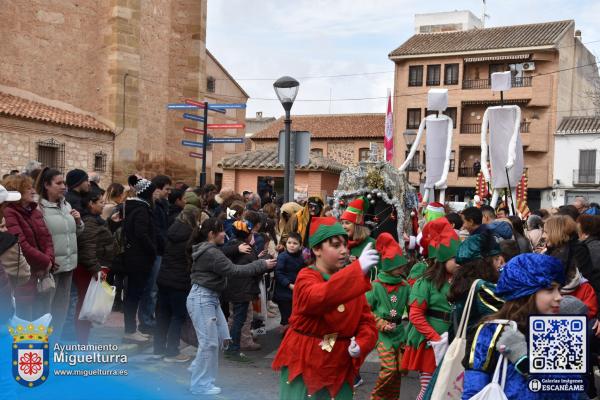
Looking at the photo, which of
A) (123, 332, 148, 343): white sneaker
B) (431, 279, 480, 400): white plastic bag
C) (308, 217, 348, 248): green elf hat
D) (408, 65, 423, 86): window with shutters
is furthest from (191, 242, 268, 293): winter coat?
(408, 65, 423, 86): window with shutters

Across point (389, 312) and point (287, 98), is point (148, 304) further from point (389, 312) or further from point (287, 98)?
point (287, 98)

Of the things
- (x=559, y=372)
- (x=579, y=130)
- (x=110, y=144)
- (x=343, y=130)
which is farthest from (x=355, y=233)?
(x=343, y=130)

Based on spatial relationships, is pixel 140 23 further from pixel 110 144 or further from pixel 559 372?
pixel 559 372

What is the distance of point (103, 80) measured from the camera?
23.8 m

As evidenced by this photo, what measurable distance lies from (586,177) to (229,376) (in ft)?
126

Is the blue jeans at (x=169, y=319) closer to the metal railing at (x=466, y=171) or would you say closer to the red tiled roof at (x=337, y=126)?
the metal railing at (x=466, y=171)

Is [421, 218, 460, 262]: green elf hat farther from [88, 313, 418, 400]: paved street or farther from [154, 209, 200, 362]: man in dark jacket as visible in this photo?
[154, 209, 200, 362]: man in dark jacket

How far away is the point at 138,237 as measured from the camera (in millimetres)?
7855

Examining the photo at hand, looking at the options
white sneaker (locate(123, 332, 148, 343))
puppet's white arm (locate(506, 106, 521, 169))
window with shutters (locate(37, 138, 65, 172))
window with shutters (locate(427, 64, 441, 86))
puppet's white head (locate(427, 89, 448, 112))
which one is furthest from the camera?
window with shutters (locate(427, 64, 441, 86))

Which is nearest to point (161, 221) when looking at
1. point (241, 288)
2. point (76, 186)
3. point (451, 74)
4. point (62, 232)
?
point (76, 186)

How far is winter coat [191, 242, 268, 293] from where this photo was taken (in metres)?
6.29

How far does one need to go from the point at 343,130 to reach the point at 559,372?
45551mm

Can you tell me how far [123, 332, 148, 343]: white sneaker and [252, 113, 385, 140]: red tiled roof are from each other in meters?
39.3

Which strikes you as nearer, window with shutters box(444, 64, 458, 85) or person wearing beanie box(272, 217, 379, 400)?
person wearing beanie box(272, 217, 379, 400)
